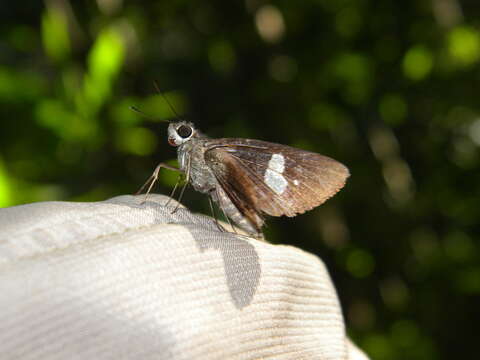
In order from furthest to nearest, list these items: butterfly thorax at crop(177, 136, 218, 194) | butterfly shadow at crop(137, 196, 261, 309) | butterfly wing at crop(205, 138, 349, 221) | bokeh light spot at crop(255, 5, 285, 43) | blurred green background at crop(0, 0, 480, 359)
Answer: bokeh light spot at crop(255, 5, 285, 43)
blurred green background at crop(0, 0, 480, 359)
butterfly thorax at crop(177, 136, 218, 194)
butterfly wing at crop(205, 138, 349, 221)
butterfly shadow at crop(137, 196, 261, 309)

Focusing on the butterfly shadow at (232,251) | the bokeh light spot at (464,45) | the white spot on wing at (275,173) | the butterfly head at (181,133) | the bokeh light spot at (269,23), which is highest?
the bokeh light spot at (269,23)

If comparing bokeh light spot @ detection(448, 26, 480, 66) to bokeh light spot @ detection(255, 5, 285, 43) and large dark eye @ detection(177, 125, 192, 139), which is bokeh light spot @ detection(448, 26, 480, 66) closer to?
bokeh light spot @ detection(255, 5, 285, 43)

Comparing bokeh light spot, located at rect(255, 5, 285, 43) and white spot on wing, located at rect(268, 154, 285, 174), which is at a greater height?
bokeh light spot, located at rect(255, 5, 285, 43)

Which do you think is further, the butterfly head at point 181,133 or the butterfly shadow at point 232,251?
the butterfly head at point 181,133

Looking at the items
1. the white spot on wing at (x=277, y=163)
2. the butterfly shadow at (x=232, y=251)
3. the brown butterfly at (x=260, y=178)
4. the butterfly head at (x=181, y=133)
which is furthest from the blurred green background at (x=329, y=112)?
the butterfly shadow at (x=232, y=251)

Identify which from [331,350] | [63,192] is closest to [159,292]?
[331,350]

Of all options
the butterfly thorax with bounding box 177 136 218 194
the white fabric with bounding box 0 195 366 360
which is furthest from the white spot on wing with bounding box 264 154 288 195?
the white fabric with bounding box 0 195 366 360

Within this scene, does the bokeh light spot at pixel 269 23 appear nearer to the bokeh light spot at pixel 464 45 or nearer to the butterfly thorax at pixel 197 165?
the bokeh light spot at pixel 464 45
